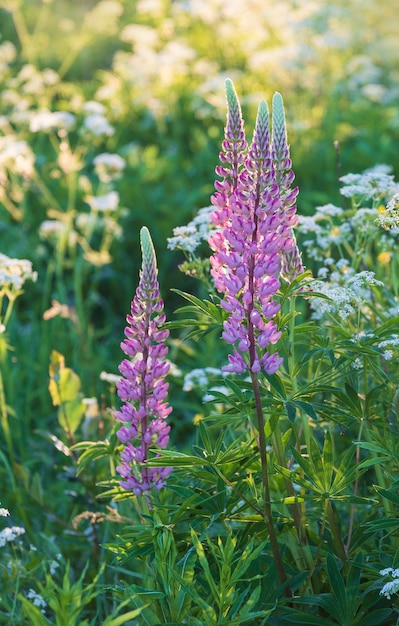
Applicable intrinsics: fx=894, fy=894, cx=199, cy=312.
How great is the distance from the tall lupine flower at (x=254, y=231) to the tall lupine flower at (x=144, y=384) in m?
0.17

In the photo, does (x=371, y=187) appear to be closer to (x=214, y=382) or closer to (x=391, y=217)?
(x=391, y=217)

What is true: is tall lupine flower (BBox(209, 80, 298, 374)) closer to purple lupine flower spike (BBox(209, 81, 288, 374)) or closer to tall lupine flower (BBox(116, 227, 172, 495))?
purple lupine flower spike (BBox(209, 81, 288, 374))

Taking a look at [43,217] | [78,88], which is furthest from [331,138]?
[78,88]

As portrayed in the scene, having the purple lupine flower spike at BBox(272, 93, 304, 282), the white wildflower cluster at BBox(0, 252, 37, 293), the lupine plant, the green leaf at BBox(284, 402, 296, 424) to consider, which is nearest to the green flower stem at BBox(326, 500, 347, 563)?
the lupine plant

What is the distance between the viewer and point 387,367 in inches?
95.0

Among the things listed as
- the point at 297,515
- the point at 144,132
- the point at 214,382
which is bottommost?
the point at 297,515

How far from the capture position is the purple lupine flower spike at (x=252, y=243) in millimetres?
1804

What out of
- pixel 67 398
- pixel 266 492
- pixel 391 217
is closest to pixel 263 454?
pixel 266 492

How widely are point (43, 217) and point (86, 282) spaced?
24.8 inches

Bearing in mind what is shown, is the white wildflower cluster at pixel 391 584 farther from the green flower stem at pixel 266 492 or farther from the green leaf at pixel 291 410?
the green leaf at pixel 291 410

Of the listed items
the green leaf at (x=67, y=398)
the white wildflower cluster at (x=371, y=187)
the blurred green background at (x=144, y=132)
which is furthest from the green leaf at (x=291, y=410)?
the blurred green background at (x=144, y=132)

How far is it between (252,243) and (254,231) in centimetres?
3

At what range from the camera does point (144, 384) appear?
79.8 inches

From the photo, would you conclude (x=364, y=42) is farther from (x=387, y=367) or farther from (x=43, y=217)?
(x=387, y=367)
